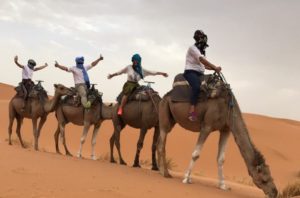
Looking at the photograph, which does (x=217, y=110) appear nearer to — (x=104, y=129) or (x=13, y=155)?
(x=13, y=155)

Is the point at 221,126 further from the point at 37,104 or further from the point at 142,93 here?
the point at 37,104

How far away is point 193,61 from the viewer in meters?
10.2

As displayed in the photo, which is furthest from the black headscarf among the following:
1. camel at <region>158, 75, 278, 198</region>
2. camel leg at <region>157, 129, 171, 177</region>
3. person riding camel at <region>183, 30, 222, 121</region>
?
camel leg at <region>157, 129, 171, 177</region>

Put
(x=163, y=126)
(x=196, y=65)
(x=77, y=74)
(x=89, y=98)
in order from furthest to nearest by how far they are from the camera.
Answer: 1. (x=77, y=74)
2. (x=89, y=98)
3. (x=163, y=126)
4. (x=196, y=65)

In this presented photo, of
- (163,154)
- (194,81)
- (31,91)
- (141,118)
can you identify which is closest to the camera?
(194,81)

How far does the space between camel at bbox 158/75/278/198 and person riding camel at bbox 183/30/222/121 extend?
19cm

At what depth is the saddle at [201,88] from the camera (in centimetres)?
969

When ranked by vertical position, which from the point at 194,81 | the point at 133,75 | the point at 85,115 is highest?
the point at 133,75

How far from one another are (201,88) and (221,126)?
0.87m

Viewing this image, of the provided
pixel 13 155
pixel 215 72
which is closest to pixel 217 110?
pixel 215 72

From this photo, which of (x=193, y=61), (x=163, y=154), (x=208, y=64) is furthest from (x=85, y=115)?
(x=208, y=64)

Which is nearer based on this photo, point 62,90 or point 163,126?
point 163,126

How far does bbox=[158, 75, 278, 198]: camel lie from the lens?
866cm

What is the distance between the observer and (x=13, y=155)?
1048 cm
